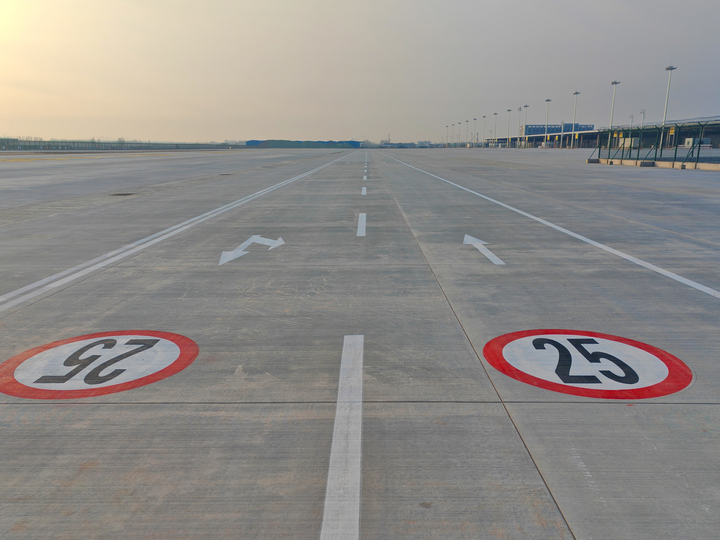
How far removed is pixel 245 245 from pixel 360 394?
6153mm

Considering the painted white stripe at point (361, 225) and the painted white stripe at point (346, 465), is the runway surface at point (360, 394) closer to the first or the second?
the painted white stripe at point (346, 465)

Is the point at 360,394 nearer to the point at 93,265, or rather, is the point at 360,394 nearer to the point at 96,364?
the point at 96,364

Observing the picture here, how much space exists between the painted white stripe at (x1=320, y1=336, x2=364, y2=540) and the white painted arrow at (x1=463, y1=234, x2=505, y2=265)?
4.56 m

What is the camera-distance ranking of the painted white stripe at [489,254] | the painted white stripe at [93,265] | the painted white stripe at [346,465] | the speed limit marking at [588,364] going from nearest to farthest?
the painted white stripe at [346,465] → the speed limit marking at [588,364] → the painted white stripe at [93,265] → the painted white stripe at [489,254]

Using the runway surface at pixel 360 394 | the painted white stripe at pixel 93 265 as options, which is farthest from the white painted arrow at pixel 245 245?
the painted white stripe at pixel 93 265

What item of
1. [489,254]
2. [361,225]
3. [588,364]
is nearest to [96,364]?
[588,364]

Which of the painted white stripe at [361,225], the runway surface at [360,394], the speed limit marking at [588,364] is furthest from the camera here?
the painted white stripe at [361,225]

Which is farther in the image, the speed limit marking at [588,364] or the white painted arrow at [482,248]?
the white painted arrow at [482,248]

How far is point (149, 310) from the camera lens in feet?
18.5

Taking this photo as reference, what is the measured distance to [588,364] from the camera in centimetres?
418

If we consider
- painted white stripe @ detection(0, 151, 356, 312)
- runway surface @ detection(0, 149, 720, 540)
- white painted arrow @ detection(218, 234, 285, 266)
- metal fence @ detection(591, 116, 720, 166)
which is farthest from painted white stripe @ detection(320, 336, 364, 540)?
metal fence @ detection(591, 116, 720, 166)

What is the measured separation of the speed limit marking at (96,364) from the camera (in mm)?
3844

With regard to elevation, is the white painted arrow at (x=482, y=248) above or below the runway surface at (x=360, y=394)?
below

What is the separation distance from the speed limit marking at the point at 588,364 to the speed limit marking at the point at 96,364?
2746 mm
